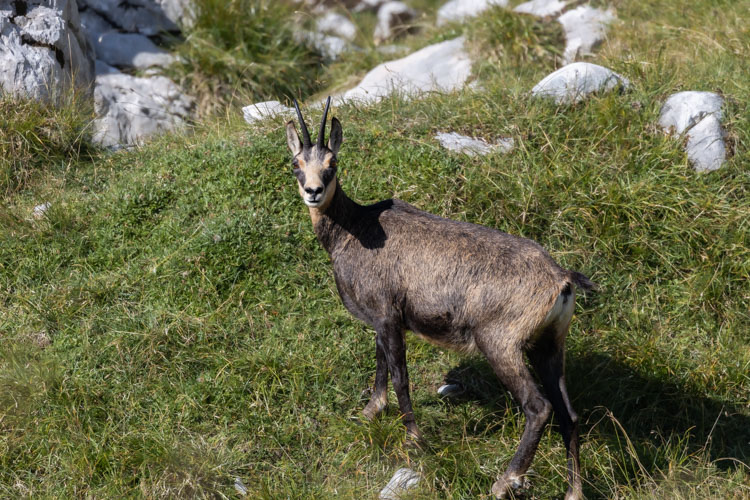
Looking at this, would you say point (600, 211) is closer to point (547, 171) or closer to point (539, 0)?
point (547, 171)

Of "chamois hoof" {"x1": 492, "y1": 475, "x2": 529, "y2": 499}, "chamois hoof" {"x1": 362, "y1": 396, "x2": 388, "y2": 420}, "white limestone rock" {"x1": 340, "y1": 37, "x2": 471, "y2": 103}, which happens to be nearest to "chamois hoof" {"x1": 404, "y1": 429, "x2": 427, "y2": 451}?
"chamois hoof" {"x1": 362, "y1": 396, "x2": 388, "y2": 420}

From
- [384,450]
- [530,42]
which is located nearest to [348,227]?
[384,450]

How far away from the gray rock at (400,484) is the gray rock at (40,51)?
6161 mm

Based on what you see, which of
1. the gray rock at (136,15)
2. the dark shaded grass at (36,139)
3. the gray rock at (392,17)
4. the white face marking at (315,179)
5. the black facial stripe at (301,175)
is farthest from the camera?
the gray rock at (392,17)

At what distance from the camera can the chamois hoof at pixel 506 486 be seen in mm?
5000

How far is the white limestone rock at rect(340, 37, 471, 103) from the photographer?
10.3 metres

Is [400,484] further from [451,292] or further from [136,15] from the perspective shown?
[136,15]

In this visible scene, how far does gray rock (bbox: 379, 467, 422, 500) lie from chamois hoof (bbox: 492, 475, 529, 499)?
53 centimetres

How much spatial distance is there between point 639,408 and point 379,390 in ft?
7.03

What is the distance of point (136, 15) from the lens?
11.6 m

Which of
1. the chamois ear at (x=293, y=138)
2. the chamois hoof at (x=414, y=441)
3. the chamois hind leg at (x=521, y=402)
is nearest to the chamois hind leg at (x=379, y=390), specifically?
the chamois hoof at (x=414, y=441)

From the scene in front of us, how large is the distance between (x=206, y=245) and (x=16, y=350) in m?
1.83

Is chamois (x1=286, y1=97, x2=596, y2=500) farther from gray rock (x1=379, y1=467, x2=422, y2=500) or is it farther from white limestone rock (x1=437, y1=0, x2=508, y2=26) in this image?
white limestone rock (x1=437, y1=0, x2=508, y2=26)

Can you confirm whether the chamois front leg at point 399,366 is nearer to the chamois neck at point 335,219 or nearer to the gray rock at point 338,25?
the chamois neck at point 335,219
